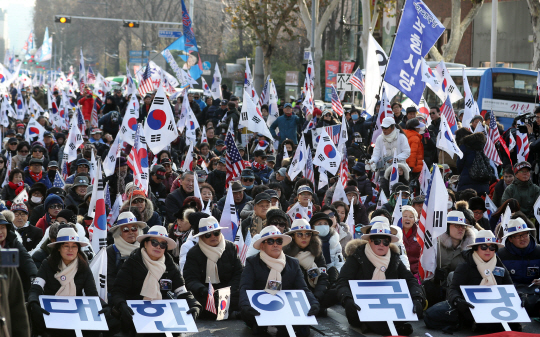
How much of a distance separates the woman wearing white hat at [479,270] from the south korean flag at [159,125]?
19.0 feet

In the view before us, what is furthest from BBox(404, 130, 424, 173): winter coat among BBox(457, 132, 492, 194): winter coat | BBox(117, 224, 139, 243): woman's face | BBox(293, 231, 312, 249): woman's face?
BBox(117, 224, 139, 243): woman's face

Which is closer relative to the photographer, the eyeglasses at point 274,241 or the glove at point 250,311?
the glove at point 250,311

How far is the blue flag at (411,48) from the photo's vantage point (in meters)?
11.6

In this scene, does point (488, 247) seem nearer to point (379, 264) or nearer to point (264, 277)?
point (379, 264)

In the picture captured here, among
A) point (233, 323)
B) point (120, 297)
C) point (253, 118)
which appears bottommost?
point (233, 323)

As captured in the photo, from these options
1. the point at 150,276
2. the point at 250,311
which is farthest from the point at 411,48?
the point at 150,276

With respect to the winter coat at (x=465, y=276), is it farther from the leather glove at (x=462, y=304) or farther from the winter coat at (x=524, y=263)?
the winter coat at (x=524, y=263)

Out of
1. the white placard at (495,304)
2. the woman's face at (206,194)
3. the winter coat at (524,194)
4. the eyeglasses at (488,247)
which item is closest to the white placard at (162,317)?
the white placard at (495,304)

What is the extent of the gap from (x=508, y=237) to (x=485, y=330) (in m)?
1.24

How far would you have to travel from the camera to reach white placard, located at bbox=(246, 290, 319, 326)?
25.3 ft

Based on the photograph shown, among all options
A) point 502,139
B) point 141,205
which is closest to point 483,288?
point 141,205

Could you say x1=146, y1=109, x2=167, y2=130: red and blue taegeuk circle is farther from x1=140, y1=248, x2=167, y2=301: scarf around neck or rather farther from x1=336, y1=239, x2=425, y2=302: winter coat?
x1=336, y1=239, x2=425, y2=302: winter coat

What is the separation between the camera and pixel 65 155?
52.0ft

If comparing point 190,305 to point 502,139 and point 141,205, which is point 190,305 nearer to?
point 141,205
